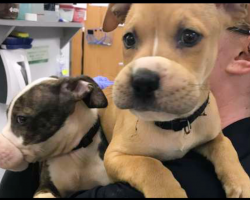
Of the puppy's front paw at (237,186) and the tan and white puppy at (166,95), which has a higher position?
the tan and white puppy at (166,95)

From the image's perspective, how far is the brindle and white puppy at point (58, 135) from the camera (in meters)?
1.33

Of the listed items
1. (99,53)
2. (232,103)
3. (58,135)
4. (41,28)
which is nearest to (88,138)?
(58,135)

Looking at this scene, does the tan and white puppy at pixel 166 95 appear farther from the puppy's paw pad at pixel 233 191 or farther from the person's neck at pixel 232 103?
the person's neck at pixel 232 103

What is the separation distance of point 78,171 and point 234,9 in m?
0.90

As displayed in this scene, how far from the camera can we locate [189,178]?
1.16m

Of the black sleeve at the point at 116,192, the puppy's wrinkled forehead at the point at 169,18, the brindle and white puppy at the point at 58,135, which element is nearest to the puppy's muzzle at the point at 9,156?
the brindle and white puppy at the point at 58,135

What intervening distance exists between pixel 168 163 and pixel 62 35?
242 centimetres

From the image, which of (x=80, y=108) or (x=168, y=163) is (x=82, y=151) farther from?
(x=168, y=163)

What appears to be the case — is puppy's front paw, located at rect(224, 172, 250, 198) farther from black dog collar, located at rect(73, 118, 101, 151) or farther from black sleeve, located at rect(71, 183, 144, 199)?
black dog collar, located at rect(73, 118, 101, 151)

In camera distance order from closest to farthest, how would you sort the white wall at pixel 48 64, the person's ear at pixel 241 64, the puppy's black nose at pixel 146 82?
the puppy's black nose at pixel 146 82
the person's ear at pixel 241 64
the white wall at pixel 48 64

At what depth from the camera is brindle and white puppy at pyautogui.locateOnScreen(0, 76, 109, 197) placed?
1.33 m

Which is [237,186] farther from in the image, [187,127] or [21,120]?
[21,120]

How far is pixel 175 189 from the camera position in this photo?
1.02m

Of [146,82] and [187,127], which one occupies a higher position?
Answer: [146,82]
